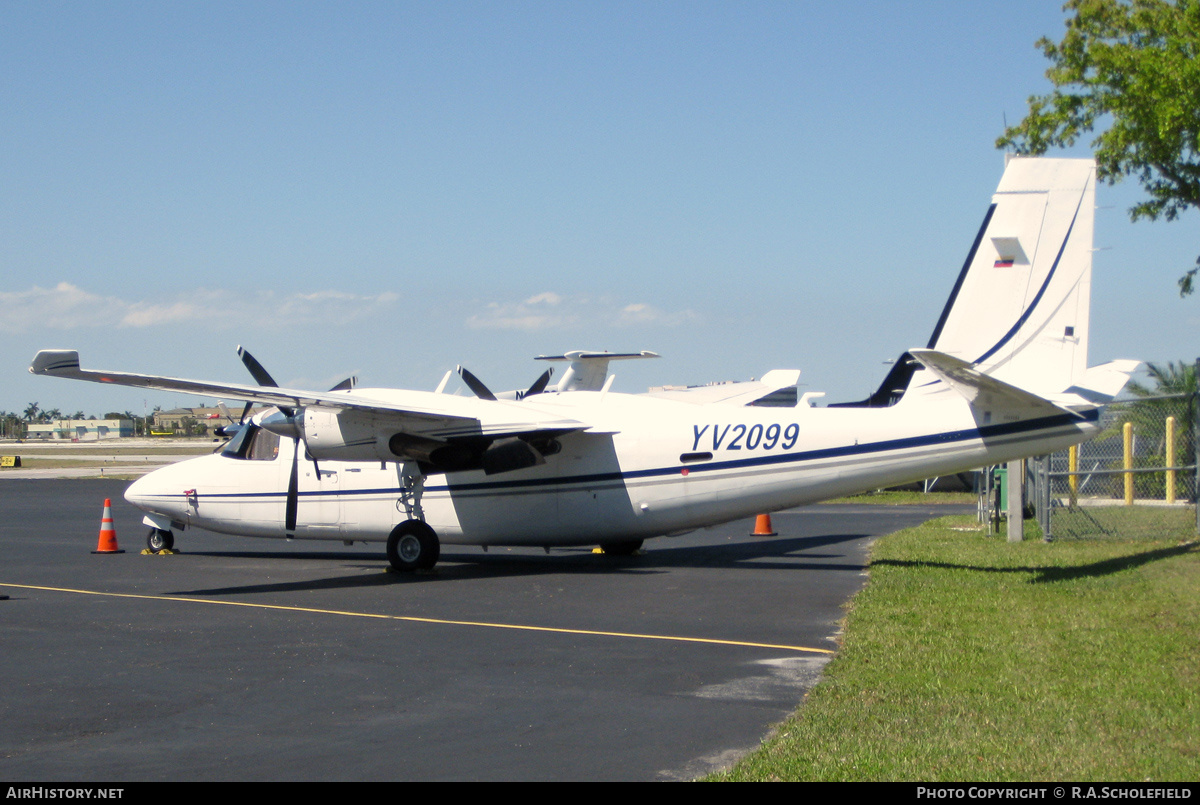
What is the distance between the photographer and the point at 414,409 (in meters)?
15.6

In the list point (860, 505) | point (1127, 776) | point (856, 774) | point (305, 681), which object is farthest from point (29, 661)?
point (860, 505)

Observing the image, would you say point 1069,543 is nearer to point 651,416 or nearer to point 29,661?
point 651,416

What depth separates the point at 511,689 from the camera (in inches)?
331

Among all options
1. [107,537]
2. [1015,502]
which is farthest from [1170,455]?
[107,537]

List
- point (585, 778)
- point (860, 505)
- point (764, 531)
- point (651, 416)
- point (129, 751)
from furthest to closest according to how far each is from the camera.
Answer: point (860, 505)
point (764, 531)
point (651, 416)
point (129, 751)
point (585, 778)

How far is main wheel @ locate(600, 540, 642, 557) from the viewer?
60.2 ft

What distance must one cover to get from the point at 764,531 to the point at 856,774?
1722 centimetres

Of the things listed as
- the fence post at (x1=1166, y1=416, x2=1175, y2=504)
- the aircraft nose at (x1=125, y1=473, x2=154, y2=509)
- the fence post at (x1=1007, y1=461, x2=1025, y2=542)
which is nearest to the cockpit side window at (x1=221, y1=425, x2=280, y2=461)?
the aircraft nose at (x1=125, y1=473, x2=154, y2=509)

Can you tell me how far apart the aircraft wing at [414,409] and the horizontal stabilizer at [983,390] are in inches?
230

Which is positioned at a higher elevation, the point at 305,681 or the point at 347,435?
the point at 347,435

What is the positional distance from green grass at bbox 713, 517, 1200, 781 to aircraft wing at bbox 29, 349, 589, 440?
5.83 metres

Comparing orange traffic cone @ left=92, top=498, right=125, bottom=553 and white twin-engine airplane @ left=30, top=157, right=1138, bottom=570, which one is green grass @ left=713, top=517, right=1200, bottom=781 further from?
orange traffic cone @ left=92, top=498, right=125, bottom=553
